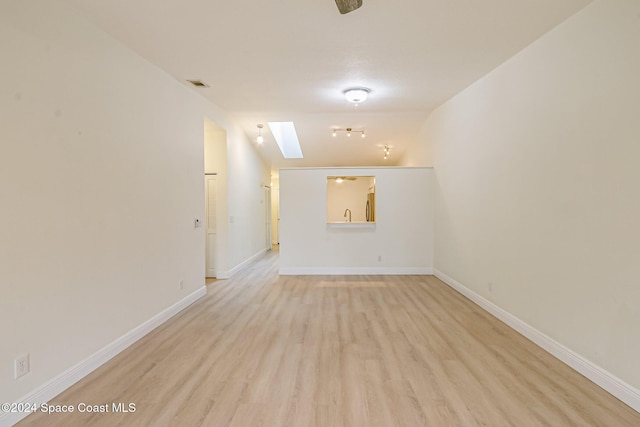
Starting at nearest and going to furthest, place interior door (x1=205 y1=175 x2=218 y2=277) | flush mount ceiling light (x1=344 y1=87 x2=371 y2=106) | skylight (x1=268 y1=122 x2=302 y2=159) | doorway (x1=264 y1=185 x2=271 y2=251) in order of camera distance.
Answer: flush mount ceiling light (x1=344 y1=87 x2=371 y2=106)
interior door (x1=205 y1=175 x2=218 y2=277)
skylight (x1=268 y1=122 x2=302 y2=159)
doorway (x1=264 y1=185 x2=271 y2=251)

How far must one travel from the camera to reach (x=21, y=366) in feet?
6.05

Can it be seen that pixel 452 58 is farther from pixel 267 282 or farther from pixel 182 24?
pixel 267 282

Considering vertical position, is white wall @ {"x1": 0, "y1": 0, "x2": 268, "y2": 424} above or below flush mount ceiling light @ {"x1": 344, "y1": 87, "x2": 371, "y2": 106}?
below

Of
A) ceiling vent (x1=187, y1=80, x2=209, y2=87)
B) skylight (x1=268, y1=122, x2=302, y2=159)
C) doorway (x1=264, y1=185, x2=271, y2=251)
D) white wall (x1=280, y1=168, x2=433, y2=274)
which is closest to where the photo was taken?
ceiling vent (x1=187, y1=80, x2=209, y2=87)

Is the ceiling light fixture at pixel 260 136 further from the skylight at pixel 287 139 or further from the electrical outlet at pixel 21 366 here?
the electrical outlet at pixel 21 366

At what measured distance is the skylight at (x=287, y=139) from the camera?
Result: 6.94m

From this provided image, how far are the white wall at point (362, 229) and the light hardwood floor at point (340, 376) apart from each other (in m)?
1.96

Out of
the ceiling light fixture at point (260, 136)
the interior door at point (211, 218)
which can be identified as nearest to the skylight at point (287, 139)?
the ceiling light fixture at point (260, 136)

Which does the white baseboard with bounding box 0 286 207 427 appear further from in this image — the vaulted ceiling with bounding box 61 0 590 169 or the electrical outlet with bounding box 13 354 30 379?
the vaulted ceiling with bounding box 61 0 590 169

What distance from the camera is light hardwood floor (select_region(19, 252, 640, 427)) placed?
6.03ft

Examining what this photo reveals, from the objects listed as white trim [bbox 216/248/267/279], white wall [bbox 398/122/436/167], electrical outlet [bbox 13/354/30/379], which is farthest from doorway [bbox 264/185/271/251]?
electrical outlet [bbox 13/354/30/379]

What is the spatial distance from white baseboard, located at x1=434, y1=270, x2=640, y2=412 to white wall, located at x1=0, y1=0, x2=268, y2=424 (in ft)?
12.7

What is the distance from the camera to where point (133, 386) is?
7.11 feet

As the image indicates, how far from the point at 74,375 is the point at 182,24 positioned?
2950 millimetres
